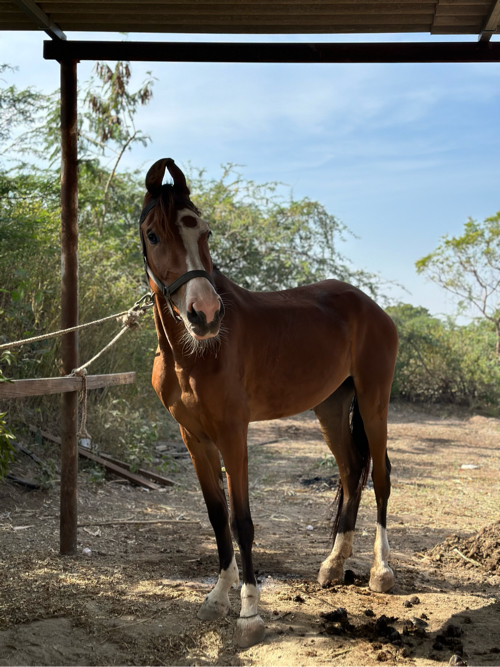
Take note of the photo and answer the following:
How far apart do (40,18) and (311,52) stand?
1.59 meters

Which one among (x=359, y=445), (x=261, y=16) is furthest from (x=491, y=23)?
(x=359, y=445)

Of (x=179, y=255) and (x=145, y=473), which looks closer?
(x=179, y=255)

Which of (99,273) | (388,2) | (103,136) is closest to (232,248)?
(103,136)

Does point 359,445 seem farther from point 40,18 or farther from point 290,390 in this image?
point 40,18

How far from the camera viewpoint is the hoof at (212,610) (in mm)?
2828

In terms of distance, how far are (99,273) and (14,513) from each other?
3.90m

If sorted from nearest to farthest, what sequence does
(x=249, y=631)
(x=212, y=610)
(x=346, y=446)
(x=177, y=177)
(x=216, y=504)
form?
(x=249, y=631) < (x=177, y=177) < (x=212, y=610) < (x=216, y=504) < (x=346, y=446)

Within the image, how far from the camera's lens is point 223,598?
9.50ft

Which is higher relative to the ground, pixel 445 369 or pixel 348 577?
pixel 445 369

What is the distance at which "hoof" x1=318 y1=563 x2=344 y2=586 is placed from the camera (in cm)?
338

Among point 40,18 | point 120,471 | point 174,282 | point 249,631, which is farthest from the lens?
point 120,471

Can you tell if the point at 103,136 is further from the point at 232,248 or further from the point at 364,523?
the point at 364,523

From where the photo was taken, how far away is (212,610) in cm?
284

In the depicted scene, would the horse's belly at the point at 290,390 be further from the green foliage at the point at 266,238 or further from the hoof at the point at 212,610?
the green foliage at the point at 266,238
